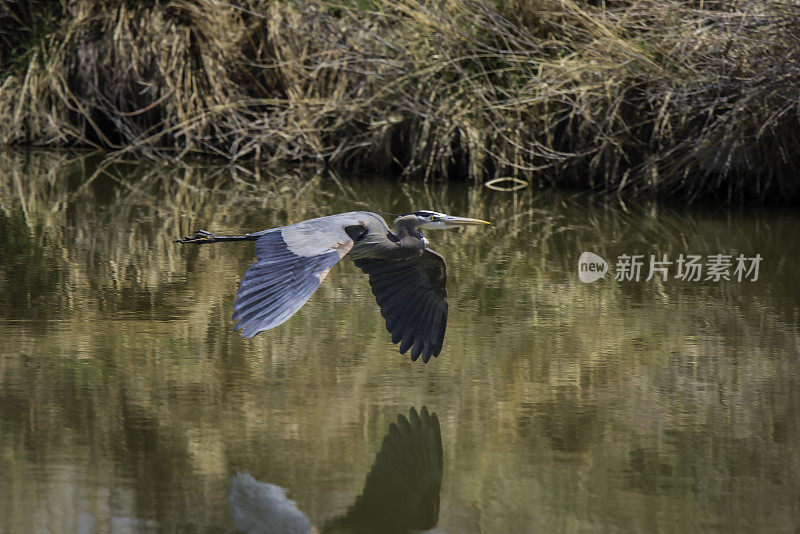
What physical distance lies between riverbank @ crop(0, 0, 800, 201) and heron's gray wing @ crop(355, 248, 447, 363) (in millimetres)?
3879

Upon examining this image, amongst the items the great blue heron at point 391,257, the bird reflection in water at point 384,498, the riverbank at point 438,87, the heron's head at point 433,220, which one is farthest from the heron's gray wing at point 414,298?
the riverbank at point 438,87

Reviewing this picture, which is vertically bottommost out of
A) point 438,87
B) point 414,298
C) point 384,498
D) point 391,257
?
point 384,498

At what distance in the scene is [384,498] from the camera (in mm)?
3094

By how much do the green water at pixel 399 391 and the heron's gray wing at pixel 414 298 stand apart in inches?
4.9

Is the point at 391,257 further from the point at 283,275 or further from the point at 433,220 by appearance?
the point at 283,275

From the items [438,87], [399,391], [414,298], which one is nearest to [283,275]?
[399,391]

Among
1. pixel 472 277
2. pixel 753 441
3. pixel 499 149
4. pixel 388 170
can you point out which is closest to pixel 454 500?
pixel 753 441

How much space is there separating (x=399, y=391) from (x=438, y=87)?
5361mm

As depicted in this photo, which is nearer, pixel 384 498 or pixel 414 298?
pixel 384 498

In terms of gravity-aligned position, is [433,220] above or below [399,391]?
above

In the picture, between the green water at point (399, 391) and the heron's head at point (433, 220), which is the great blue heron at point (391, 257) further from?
the green water at point (399, 391)

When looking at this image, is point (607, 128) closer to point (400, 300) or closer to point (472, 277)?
point (472, 277)

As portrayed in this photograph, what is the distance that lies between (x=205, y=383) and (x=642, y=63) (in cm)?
511

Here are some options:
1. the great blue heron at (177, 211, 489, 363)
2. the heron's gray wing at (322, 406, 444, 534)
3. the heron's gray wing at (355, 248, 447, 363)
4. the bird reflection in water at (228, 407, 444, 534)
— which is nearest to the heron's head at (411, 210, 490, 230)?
the great blue heron at (177, 211, 489, 363)
